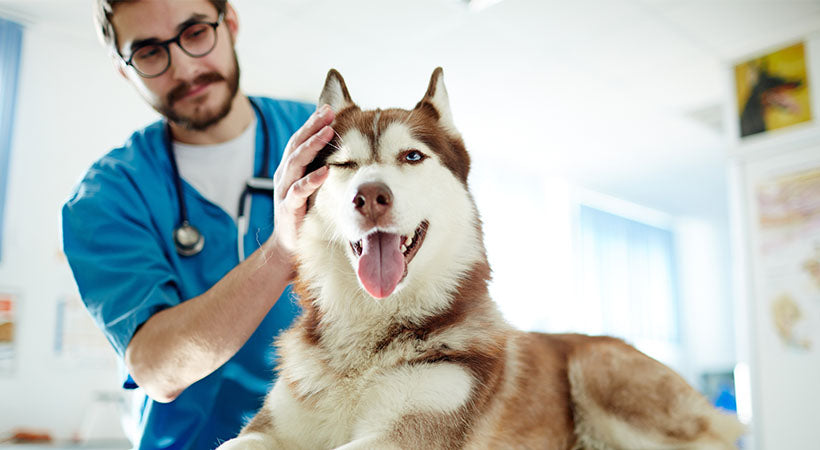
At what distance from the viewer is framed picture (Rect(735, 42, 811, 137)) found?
13.5ft

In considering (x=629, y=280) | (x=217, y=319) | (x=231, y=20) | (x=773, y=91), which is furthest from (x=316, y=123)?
(x=629, y=280)

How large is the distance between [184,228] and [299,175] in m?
0.50

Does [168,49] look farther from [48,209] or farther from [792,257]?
[792,257]

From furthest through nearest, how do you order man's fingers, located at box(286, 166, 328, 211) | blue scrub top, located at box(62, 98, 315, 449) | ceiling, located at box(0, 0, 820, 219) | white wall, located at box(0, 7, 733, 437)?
white wall, located at box(0, 7, 733, 437) → ceiling, located at box(0, 0, 820, 219) → blue scrub top, located at box(62, 98, 315, 449) → man's fingers, located at box(286, 166, 328, 211)

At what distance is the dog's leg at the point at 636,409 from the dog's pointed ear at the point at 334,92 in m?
0.78

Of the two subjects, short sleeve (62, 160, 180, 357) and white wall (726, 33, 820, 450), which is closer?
short sleeve (62, 160, 180, 357)

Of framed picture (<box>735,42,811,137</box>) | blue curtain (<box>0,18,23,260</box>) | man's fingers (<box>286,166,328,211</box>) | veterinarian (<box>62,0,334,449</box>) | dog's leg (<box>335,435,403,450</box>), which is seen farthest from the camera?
framed picture (<box>735,42,811,137</box>)

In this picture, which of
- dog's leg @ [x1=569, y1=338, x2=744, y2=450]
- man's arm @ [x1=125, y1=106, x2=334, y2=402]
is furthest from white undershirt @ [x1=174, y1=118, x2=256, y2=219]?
dog's leg @ [x1=569, y1=338, x2=744, y2=450]

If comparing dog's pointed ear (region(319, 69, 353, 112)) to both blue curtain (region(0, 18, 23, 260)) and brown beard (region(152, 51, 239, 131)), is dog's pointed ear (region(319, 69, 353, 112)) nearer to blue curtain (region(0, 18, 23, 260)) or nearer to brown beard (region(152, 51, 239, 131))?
brown beard (region(152, 51, 239, 131))

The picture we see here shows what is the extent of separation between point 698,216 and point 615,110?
24.7 feet

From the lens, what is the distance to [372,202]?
2.76 ft

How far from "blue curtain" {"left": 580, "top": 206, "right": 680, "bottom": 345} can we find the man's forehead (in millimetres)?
8732

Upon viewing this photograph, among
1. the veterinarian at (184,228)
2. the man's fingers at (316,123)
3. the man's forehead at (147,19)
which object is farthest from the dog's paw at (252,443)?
the man's forehead at (147,19)

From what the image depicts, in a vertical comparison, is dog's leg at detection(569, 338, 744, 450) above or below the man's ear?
below
